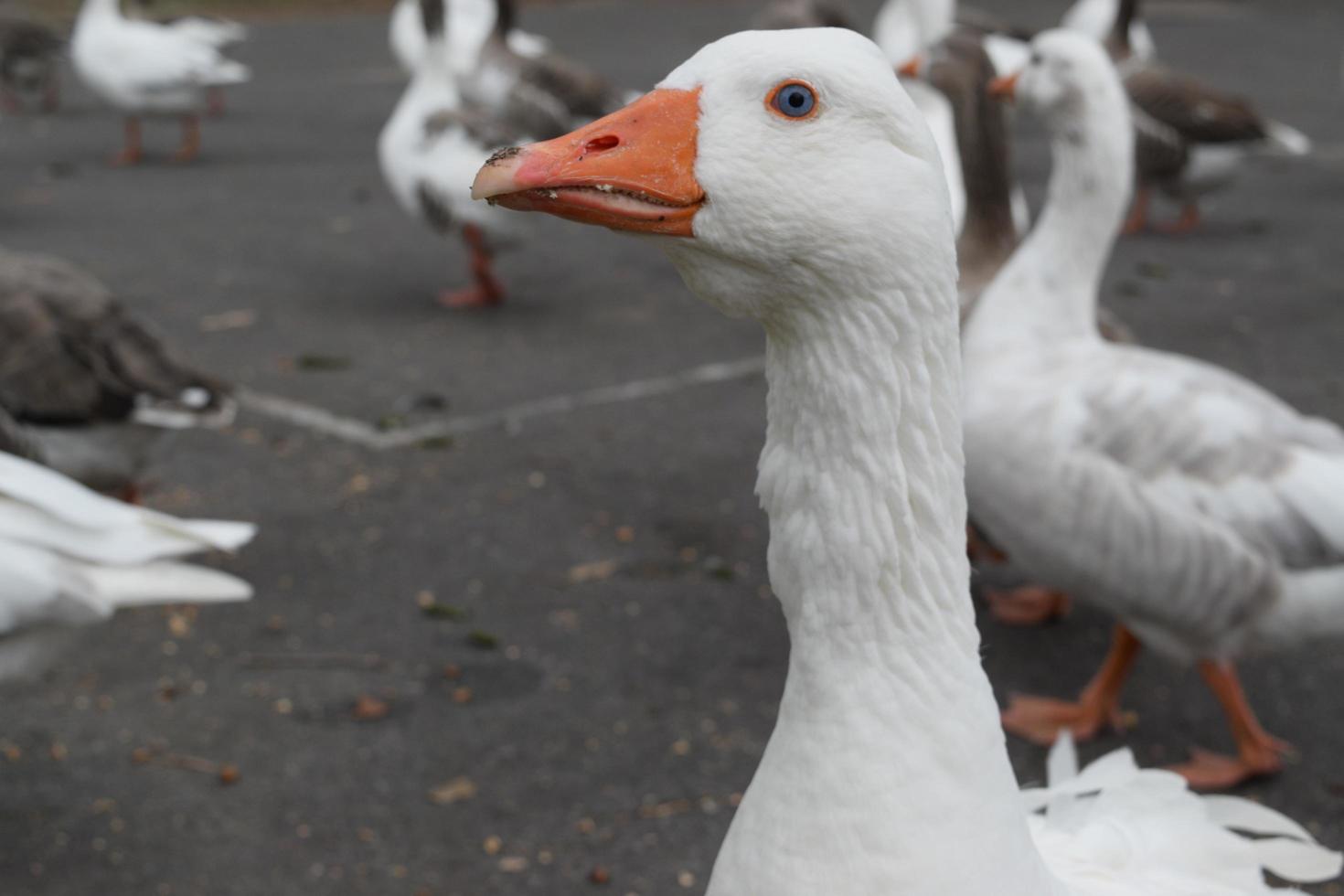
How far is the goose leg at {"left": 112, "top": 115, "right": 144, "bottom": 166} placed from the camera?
37.7 feet

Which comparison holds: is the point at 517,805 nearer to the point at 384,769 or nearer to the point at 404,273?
the point at 384,769

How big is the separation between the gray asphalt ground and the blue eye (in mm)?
2171

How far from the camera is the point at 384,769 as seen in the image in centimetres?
363

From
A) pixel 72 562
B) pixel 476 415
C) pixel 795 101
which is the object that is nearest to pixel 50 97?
pixel 476 415

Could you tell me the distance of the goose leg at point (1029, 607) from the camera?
451 centimetres

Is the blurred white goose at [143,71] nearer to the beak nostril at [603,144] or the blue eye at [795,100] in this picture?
the beak nostril at [603,144]

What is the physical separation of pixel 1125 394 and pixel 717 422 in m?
2.70

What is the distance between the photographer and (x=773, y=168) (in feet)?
5.09

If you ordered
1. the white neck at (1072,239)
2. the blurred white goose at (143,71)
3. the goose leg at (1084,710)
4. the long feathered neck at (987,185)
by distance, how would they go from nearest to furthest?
the goose leg at (1084,710)
the white neck at (1072,239)
the long feathered neck at (987,185)
the blurred white goose at (143,71)

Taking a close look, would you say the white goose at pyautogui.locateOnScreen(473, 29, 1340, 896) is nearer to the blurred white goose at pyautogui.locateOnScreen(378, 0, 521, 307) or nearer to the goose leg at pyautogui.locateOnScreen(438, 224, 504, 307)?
the blurred white goose at pyautogui.locateOnScreen(378, 0, 521, 307)

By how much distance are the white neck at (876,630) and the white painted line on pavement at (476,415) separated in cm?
428

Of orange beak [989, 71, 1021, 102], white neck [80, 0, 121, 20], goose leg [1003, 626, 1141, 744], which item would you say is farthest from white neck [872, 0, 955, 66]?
white neck [80, 0, 121, 20]

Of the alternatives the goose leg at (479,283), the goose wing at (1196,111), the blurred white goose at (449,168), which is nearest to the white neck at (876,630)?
the blurred white goose at (449,168)

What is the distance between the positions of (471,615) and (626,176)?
121 inches
